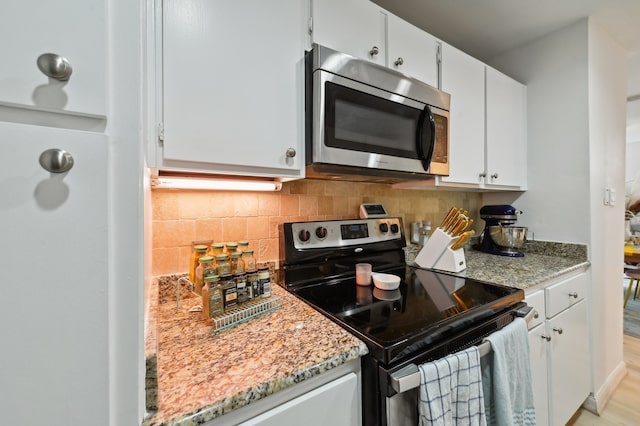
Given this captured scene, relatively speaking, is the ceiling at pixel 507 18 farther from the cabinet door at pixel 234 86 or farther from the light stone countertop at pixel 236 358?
the light stone countertop at pixel 236 358

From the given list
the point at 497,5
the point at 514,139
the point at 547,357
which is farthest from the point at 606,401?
the point at 497,5

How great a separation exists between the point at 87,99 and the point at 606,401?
2.99 meters

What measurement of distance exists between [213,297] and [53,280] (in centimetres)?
45

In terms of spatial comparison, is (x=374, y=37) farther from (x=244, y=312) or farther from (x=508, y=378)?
(x=508, y=378)

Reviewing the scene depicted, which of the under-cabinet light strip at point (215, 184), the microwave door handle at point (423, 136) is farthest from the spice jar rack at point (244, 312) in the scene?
the microwave door handle at point (423, 136)

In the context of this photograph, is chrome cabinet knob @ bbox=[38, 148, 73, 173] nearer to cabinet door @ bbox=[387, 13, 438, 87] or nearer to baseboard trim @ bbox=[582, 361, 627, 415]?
cabinet door @ bbox=[387, 13, 438, 87]

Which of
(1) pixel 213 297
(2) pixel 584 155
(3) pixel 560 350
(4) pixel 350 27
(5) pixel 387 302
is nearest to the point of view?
(1) pixel 213 297

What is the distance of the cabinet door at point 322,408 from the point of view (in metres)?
0.56

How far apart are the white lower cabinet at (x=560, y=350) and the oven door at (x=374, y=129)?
0.82 metres

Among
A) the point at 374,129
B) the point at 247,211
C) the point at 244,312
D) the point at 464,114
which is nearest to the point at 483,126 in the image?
the point at 464,114

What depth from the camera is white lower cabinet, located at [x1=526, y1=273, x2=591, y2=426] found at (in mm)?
1239

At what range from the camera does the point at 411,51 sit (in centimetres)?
130

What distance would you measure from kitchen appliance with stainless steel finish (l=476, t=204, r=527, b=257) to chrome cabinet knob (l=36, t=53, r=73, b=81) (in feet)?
7.23

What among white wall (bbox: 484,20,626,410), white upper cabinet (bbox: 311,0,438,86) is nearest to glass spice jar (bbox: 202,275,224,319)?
white upper cabinet (bbox: 311,0,438,86)
